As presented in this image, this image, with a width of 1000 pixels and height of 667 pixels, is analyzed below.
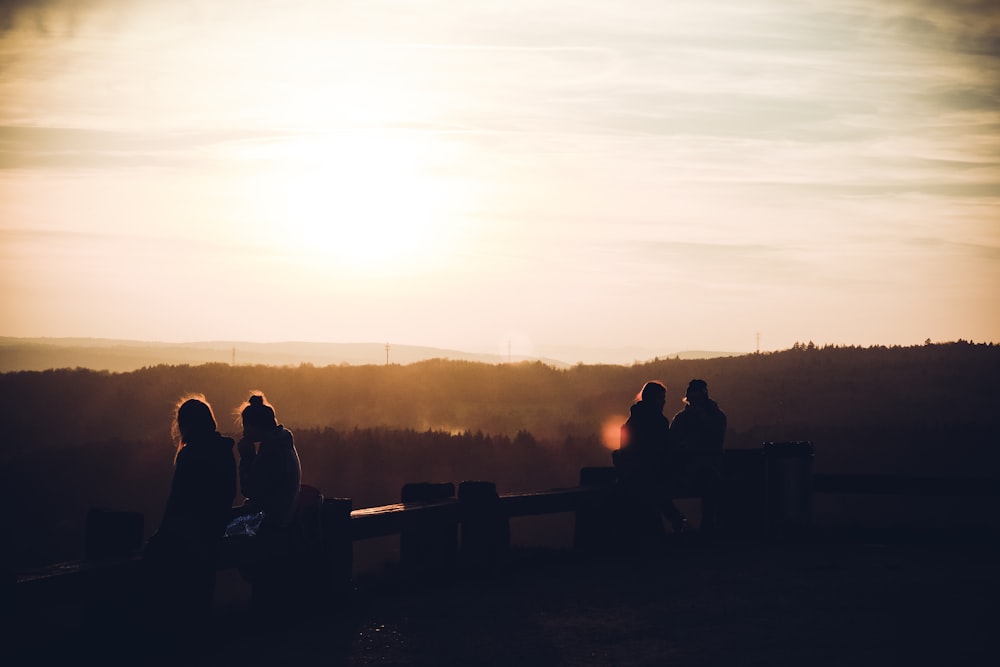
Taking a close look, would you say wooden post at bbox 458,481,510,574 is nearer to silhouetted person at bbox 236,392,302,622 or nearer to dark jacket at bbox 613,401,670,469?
dark jacket at bbox 613,401,670,469

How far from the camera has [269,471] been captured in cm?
1038

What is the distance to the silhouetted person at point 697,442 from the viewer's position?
1545 centimetres

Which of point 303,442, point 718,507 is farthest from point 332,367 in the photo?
point 718,507

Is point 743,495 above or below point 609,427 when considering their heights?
below

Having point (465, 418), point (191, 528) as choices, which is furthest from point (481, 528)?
point (465, 418)

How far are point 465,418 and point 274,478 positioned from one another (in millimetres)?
76806

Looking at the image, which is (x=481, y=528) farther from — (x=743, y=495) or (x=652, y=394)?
(x=743, y=495)

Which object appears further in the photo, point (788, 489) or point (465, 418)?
point (465, 418)

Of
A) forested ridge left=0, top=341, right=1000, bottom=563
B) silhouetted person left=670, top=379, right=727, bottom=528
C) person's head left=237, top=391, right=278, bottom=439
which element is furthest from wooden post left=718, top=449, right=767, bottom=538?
forested ridge left=0, top=341, right=1000, bottom=563

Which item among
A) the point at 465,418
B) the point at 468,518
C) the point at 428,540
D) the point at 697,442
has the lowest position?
the point at 428,540

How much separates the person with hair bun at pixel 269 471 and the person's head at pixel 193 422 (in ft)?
2.35

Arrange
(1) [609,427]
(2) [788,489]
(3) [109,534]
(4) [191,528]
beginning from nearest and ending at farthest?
(3) [109,534]
(4) [191,528]
(2) [788,489]
(1) [609,427]

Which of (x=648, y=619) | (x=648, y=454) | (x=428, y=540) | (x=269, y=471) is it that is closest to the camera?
(x=269, y=471)

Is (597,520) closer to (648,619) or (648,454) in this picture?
(648,454)
